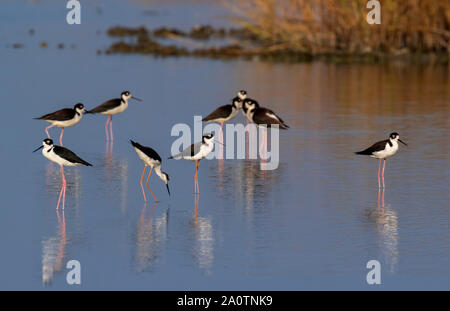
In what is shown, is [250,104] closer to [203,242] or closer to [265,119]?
[265,119]

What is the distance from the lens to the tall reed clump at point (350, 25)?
29.4 metres

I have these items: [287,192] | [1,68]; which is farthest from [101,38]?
[287,192]

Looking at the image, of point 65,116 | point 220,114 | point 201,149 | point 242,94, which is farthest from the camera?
point 242,94

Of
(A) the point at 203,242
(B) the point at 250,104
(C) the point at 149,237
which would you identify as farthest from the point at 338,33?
(A) the point at 203,242

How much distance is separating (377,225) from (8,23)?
3481 cm

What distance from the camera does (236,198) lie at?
1261 cm

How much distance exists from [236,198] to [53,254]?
3160 millimetres

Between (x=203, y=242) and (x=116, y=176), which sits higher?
(x=116, y=176)

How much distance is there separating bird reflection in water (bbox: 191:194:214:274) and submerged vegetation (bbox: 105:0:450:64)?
61.6 ft

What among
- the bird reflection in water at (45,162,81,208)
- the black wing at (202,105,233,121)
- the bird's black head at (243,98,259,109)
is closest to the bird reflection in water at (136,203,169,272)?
the bird reflection in water at (45,162,81,208)

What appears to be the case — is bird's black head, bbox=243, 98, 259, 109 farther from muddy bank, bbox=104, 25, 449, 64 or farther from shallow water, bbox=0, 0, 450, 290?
muddy bank, bbox=104, 25, 449, 64

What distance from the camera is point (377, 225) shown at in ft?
36.5

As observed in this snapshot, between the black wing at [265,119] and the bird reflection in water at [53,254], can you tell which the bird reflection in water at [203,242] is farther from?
the black wing at [265,119]

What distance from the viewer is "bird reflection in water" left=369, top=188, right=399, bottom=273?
9809mm
